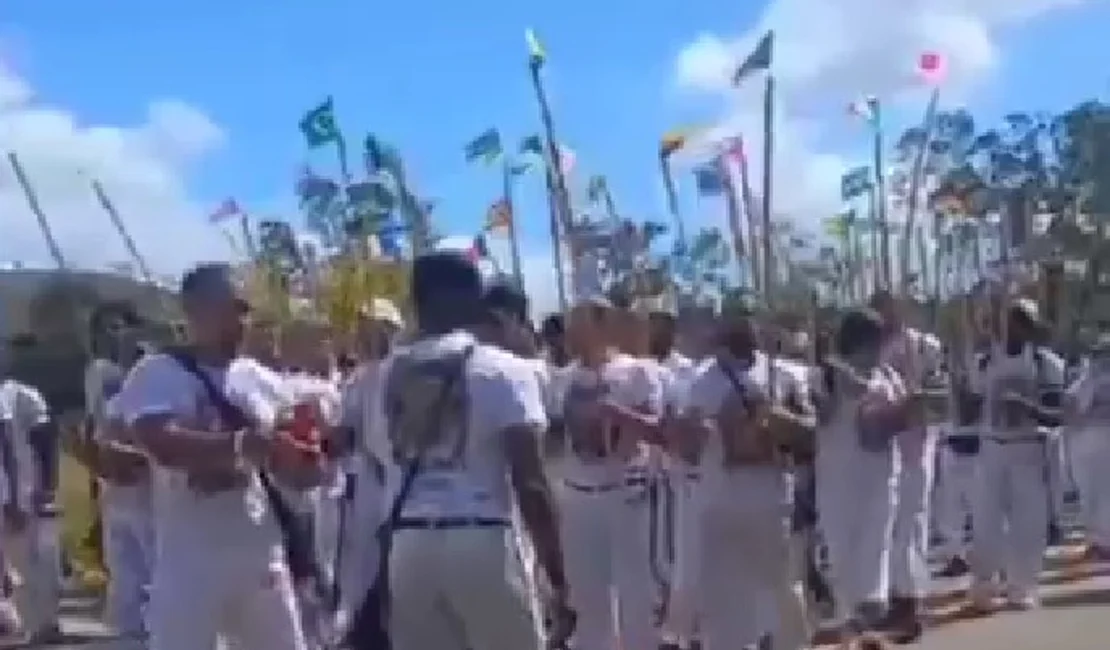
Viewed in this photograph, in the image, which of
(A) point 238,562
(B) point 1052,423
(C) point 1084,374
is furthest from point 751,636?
(C) point 1084,374

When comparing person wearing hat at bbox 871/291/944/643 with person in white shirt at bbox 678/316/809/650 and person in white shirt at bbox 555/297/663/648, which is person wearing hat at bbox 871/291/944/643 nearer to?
person in white shirt at bbox 555/297/663/648

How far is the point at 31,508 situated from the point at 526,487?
28.8 ft

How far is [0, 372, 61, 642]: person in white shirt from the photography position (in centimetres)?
1510

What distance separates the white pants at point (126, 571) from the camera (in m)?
13.1

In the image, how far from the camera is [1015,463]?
15.5m

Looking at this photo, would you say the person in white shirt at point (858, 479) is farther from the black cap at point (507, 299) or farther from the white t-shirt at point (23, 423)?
the white t-shirt at point (23, 423)

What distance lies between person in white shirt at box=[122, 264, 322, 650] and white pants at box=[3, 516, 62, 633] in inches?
285

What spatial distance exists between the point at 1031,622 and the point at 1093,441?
334 cm

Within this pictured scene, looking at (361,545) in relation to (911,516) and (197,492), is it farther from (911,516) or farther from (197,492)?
(911,516)

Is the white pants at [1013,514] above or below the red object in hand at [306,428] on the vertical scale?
below

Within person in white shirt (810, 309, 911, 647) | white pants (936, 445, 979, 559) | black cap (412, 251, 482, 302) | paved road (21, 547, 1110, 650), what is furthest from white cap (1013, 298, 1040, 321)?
black cap (412, 251, 482, 302)

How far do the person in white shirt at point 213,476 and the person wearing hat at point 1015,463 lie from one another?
7679 mm

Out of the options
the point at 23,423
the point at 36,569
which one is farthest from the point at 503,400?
the point at 36,569

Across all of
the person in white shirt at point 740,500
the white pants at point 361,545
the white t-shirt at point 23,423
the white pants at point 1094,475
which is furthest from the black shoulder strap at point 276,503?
the white pants at point 1094,475
